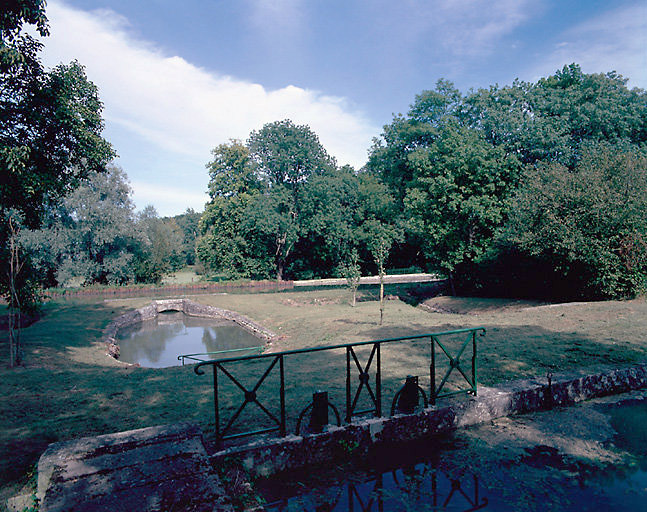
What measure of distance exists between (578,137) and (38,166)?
80.1 ft

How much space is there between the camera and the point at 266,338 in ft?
54.5

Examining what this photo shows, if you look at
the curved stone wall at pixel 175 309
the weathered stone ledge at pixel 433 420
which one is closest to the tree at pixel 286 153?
the curved stone wall at pixel 175 309

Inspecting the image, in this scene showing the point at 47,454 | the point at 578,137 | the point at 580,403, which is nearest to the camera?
the point at 47,454

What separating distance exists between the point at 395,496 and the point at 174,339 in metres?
17.8

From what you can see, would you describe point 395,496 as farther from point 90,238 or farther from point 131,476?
point 90,238

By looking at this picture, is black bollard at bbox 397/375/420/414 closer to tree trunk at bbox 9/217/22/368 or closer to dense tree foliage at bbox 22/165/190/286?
tree trunk at bbox 9/217/22/368

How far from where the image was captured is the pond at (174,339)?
15742 mm

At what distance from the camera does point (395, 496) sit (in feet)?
12.3

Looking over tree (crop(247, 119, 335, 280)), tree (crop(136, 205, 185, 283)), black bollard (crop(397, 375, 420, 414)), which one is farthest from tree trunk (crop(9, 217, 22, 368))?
tree (crop(247, 119, 335, 280))

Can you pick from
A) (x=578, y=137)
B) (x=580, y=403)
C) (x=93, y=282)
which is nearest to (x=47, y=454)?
(x=580, y=403)

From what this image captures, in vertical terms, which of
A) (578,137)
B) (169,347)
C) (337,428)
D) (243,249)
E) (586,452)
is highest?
(578,137)

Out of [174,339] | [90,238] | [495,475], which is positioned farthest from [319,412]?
[90,238]

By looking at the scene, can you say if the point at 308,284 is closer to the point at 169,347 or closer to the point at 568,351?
the point at 169,347

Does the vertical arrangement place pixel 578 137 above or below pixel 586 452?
above
